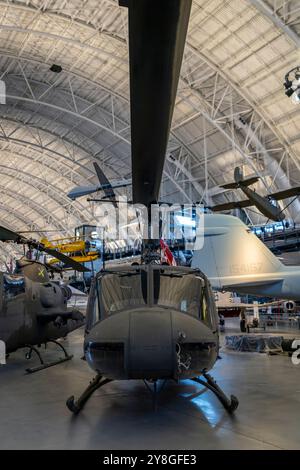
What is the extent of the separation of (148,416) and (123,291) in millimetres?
1585

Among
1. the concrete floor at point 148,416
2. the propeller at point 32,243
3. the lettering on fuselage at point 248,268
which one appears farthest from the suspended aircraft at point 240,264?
the propeller at point 32,243

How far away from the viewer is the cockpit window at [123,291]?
17.0 feet

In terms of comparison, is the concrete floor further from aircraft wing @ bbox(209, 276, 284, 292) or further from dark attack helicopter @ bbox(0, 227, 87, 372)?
aircraft wing @ bbox(209, 276, 284, 292)

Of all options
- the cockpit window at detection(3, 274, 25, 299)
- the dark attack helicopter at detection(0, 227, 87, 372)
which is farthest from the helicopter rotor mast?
the cockpit window at detection(3, 274, 25, 299)

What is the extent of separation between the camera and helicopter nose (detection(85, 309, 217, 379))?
3941mm

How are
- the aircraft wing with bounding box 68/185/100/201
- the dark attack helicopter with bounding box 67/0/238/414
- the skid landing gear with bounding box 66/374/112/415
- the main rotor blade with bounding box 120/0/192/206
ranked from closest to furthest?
the main rotor blade with bounding box 120/0/192/206
the dark attack helicopter with bounding box 67/0/238/414
the skid landing gear with bounding box 66/374/112/415
the aircraft wing with bounding box 68/185/100/201

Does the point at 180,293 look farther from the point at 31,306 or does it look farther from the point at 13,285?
the point at 31,306

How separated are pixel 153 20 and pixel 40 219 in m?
45.9

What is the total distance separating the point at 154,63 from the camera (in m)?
2.01

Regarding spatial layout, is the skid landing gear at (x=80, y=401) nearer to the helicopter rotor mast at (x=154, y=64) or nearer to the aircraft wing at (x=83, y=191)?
the helicopter rotor mast at (x=154, y=64)

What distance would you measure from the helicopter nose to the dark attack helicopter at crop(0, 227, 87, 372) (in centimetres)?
385

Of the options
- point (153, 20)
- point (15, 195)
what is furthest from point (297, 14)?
point (15, 195)

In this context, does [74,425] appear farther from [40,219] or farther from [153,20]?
[40,219]

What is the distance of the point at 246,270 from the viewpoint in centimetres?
1078
